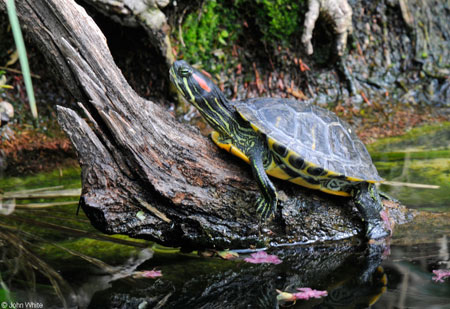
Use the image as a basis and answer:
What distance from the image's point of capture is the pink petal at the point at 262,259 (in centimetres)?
314

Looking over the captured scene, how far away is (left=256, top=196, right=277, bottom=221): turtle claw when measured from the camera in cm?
318

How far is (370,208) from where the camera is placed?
3377 mm

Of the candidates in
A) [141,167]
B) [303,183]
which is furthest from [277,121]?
[141,167]

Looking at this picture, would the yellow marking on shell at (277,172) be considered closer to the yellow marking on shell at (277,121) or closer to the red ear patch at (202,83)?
the yellow marking on shell at (277,121)

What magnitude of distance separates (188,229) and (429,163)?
3802 mm

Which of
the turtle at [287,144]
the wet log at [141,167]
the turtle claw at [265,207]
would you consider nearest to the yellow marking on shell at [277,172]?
the turtle at [287,144]

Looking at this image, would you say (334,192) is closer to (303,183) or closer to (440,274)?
(303,183)

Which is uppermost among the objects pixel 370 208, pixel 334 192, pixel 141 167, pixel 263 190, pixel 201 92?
pixel 201 92

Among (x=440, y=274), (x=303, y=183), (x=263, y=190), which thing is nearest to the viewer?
(x=440, y=274)

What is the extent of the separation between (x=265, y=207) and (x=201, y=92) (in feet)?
3.57

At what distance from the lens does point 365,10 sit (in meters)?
8.67

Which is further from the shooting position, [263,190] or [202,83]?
[202,83]

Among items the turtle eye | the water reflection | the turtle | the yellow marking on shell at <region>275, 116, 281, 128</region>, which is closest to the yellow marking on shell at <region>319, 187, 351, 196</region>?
the turtle

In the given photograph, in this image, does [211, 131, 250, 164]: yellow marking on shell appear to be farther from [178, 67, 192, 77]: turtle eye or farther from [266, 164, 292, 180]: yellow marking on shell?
[178, 67, 192, 77]: turtle eye
